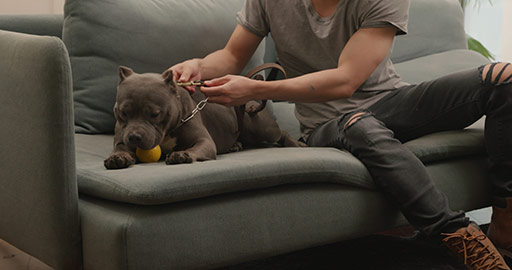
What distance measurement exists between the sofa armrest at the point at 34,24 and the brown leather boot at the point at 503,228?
5.05 ft

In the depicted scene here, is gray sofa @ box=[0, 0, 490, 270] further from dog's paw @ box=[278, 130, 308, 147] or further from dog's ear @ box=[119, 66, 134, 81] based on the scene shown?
dog's paw @ box=[278, 130, 308, 147]

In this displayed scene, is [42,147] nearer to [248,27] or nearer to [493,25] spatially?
[248,27]

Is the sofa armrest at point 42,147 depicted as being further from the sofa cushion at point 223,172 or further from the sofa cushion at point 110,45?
the sofa cushion at point 110,45

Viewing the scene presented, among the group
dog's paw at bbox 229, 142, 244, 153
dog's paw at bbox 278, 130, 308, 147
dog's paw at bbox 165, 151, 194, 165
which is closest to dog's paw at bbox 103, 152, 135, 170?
dog's paw at bbox 165, 151, 194, 165

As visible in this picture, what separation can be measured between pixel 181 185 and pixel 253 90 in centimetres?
42

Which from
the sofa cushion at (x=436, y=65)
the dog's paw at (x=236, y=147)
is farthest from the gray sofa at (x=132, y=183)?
the sofa cushion at (x=436, y=65)

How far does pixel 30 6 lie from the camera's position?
121 inches

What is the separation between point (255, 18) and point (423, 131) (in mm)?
646

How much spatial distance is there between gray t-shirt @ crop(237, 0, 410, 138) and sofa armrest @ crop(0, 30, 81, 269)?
2.66 ft

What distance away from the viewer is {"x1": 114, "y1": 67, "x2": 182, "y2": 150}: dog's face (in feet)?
4.70

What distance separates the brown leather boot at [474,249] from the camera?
1570mm

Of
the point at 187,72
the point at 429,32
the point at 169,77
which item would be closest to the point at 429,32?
the point at 429,32

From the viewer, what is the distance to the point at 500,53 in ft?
13.2

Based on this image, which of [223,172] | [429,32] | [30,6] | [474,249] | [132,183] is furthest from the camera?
[30,6]
